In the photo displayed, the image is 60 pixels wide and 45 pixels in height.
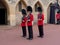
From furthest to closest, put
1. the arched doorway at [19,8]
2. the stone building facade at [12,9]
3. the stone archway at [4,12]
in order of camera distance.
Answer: the arched doorway at [19,8] → the stone archway at [4,12] → the stone building facade at [12,9]

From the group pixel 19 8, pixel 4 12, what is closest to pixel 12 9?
pixel 19 8

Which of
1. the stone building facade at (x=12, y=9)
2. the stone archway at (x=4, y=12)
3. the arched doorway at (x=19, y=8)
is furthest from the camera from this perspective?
the arched doorway at (x=19, y=8)

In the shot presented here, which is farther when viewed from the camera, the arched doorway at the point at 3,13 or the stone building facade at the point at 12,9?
the arched doorway at the point at 3,13

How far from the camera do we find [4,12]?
24406 mm

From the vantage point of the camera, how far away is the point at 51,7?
26.7 m

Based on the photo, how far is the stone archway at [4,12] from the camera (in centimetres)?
2366

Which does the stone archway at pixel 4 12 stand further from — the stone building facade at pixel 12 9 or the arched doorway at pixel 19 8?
the arched doorway at pixel 19 8

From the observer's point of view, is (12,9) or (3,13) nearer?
(12,9)

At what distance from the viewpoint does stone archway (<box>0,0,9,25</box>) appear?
23656 millimetres

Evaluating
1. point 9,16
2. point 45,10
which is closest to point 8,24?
point 9,16

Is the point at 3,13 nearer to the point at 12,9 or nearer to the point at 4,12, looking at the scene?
the point at 4,12

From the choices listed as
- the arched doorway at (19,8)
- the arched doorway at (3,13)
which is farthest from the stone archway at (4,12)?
the arched doorway at (19,8)

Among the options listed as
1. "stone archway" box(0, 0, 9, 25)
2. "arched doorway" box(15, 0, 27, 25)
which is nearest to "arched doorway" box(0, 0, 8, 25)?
"stone archway" box(0, 0, 9, 25)

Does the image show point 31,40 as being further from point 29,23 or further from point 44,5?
point 44,5
